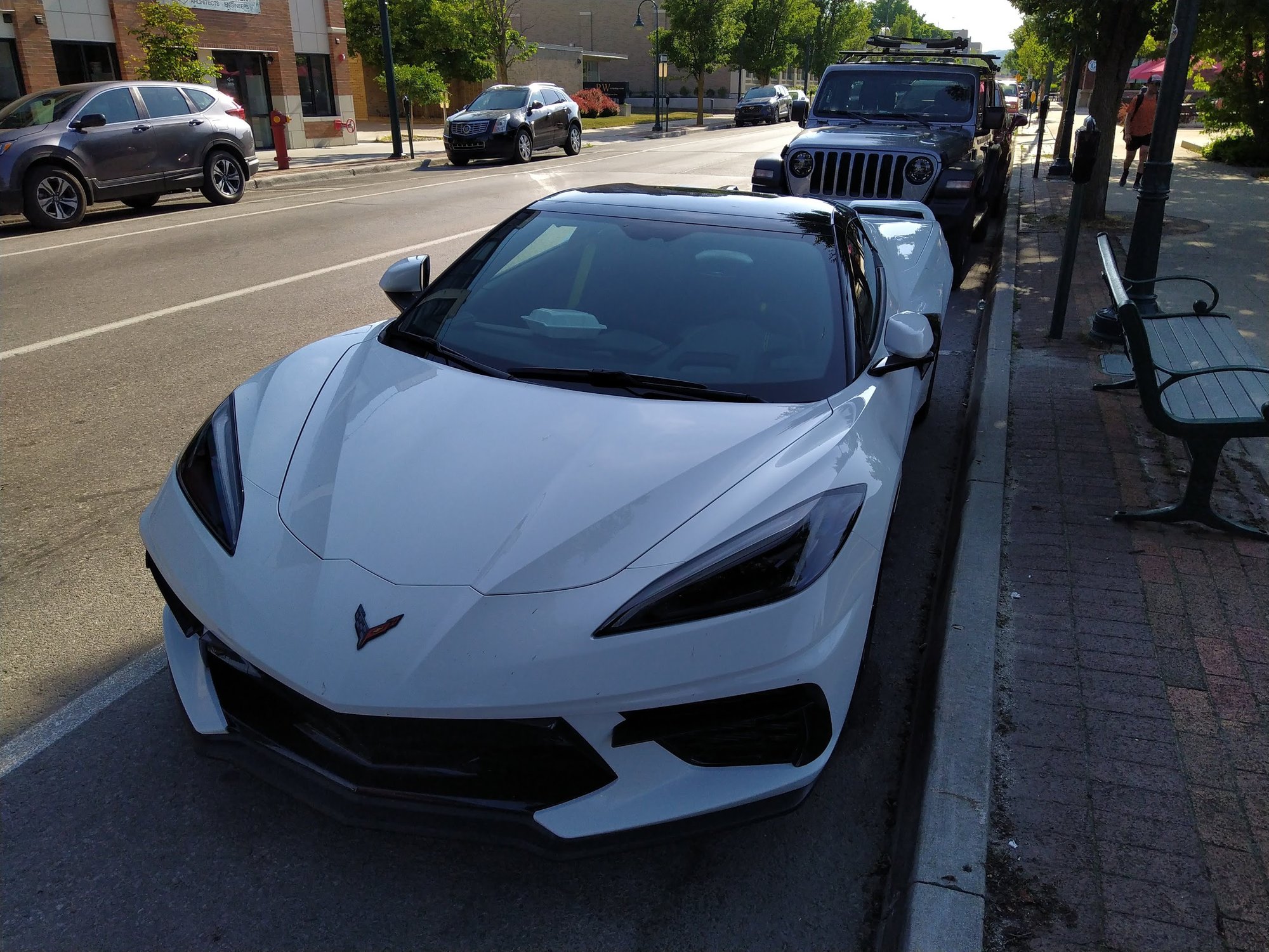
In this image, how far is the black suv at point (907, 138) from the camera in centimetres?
920

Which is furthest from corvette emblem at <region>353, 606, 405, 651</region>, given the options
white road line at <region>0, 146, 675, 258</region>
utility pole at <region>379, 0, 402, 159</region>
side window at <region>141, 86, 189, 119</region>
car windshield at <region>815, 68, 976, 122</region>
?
utility pole at <region>379, 0, 402, 159</region>

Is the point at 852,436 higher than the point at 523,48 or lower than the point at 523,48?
lower

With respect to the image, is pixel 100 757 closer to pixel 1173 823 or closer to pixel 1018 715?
pixel 1018 715

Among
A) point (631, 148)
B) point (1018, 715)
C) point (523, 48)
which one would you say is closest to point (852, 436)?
point (1018, 715)

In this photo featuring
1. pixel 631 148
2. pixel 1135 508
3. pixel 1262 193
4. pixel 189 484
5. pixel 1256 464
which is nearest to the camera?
pixel 189 484

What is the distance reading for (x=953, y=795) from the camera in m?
2.59

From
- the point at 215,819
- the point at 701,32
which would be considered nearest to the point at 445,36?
the point at 701,32

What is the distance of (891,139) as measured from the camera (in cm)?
970

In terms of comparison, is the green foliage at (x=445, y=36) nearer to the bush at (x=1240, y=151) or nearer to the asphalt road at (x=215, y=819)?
the bush at (x=1240, y=151)

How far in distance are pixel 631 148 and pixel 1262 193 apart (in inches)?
652

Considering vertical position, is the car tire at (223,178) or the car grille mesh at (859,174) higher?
the car grille mesh at (859,174)

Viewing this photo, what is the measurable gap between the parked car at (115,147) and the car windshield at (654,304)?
11194mm

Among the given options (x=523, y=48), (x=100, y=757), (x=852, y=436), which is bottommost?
(x=100, y=757)

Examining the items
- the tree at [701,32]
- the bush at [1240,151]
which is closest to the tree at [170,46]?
the bush at [1240,151]
